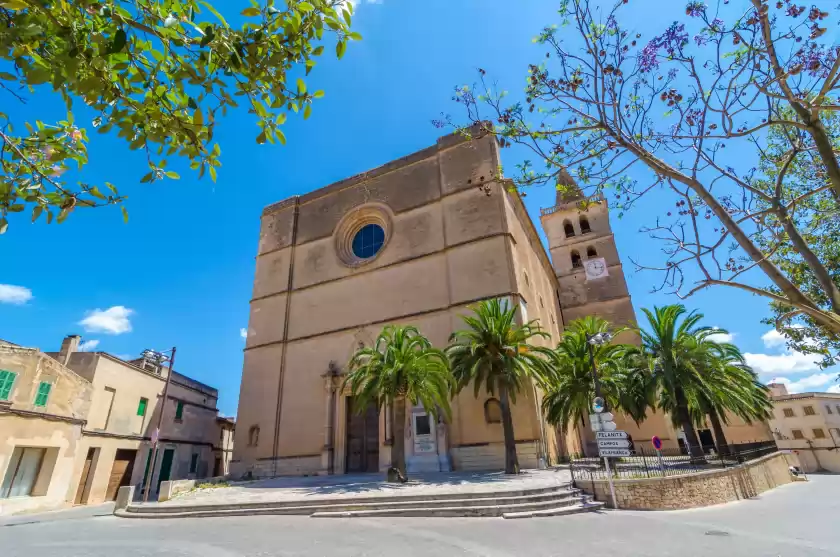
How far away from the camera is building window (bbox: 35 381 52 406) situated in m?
16.4

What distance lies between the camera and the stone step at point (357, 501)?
967 centimetres

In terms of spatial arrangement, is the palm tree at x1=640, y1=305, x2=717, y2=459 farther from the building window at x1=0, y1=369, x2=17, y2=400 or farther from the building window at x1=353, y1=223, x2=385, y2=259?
the building window at x1=0, y1=369, x2=17, y2=400

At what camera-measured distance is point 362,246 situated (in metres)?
24.0

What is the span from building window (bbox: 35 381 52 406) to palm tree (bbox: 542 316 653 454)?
19474mm

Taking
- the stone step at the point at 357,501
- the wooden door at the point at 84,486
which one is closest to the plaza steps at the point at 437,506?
the stone step at the point at 357,501

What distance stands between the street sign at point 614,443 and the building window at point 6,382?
2020cm

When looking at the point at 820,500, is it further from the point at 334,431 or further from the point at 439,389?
the point at 334,431

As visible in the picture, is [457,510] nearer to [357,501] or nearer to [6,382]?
[357,501]

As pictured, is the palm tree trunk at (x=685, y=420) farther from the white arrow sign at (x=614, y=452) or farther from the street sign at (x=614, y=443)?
the white arrow sign at (x=614, y=452)

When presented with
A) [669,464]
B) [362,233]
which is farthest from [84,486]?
[669,464]

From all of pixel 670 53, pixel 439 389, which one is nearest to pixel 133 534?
pixel 439 389

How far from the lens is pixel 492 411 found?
16578 mm

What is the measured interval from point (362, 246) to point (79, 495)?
56.5 feet

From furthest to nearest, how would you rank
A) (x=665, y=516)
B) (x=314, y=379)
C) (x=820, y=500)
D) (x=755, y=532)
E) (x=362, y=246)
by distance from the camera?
1. (x=362, y=246)
2. (x=314, y=379)
3. (x=820, y=500)
4. (x=665, y=516)
5. (x=755, y=532)
